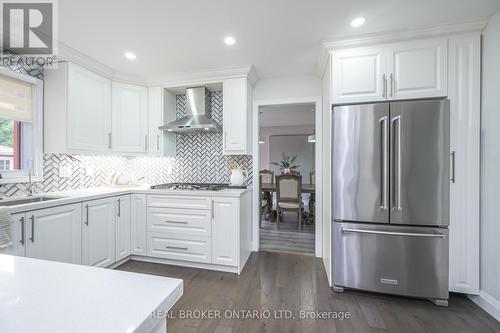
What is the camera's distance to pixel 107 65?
268cm

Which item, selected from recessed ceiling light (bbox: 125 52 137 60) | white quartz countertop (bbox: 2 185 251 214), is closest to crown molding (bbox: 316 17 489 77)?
white quartz countertop (bbox: 2 185 251 214)

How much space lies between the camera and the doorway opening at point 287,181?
140 inches

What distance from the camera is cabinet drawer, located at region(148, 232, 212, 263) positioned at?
2.49 m

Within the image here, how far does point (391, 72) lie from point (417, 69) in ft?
0.70

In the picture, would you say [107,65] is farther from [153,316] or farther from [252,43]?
[153,316]

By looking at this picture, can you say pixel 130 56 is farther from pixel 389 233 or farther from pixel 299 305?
pixel 389 233

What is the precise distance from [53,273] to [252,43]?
2.31 metres

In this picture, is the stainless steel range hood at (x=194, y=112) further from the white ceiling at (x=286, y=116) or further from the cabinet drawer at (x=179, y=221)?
the white ceiling at (x=286, y=116)

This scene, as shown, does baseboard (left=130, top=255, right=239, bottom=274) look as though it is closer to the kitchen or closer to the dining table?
the kitchen

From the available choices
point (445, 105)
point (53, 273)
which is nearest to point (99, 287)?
point (53, 273)

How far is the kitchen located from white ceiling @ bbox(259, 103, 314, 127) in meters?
2.32

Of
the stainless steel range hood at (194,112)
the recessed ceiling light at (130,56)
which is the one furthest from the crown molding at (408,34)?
the recessed ceiling light at (130,56)

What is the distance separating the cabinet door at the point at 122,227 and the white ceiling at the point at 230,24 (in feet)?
5.54

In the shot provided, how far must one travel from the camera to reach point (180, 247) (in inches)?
100
